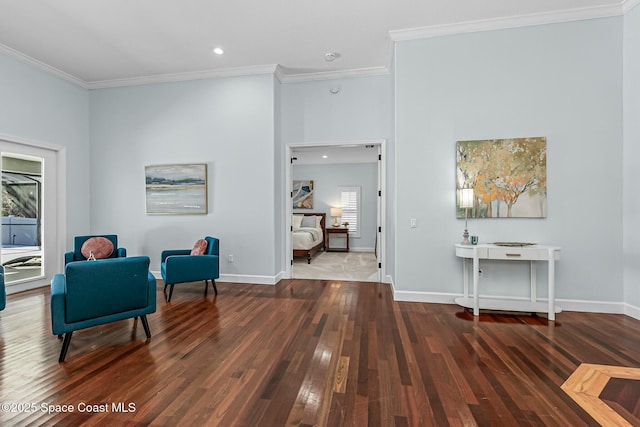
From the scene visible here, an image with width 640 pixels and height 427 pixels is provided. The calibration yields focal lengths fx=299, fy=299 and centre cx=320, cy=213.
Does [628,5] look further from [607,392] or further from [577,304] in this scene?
[607,392]

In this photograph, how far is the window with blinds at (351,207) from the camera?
9.43 m

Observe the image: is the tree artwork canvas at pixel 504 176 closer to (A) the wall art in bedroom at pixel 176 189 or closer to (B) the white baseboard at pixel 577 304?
(B) the white baseboard at pixel 577 304

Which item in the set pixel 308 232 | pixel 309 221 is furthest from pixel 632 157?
pixel 309 221

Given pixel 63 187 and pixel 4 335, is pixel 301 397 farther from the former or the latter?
pixel 63 187

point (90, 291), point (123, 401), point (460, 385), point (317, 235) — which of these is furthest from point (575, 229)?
point (317, 235)

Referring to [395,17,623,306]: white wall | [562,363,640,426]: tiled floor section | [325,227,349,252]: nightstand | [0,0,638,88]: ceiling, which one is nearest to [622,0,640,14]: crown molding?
[0,0,638,88]: ceiling

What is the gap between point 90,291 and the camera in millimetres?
2531

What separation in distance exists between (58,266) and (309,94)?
17.2 ft

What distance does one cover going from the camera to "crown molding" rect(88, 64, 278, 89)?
4.89 metres

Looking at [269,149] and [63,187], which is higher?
[269,149]

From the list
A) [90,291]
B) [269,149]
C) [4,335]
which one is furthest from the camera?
[269,149]

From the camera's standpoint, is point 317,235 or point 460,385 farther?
point 317,235

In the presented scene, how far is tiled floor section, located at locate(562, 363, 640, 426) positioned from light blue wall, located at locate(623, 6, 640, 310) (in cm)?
165

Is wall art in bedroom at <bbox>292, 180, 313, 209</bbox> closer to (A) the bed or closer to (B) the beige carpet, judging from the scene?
(A) the bed
